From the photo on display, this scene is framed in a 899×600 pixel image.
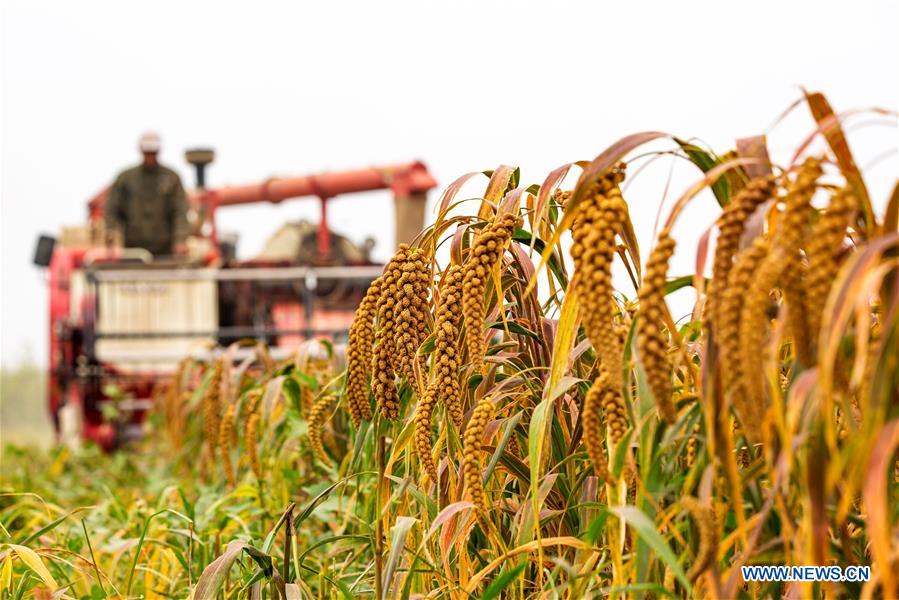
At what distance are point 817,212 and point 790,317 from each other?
0.29m

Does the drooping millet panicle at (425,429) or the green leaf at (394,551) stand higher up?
the drooping millet panicle at (425,429)

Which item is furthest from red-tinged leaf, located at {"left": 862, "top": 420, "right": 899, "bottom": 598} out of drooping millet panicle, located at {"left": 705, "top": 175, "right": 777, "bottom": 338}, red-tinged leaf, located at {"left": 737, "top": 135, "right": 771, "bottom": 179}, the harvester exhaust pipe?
the harvester exhaust pipe

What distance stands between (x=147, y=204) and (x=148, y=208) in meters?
0.04

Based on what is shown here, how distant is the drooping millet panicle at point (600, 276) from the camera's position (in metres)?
1.36

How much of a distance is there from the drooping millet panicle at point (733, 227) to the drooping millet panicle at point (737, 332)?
0.19 ft

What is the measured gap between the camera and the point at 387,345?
1771 millimetres

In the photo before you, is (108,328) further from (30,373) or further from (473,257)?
(30,373)

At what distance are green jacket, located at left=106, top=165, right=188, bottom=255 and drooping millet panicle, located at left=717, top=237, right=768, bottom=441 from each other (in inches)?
460

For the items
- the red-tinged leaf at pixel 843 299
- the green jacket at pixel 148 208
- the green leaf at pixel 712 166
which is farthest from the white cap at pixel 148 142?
the red-tinged leaf at pixel 843 299

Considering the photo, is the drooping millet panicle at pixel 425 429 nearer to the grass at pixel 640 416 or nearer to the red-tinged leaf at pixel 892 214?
the grass at pixel 640 416

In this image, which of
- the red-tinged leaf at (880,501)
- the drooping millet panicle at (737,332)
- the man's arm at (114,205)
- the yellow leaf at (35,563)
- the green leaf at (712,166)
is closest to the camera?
the red-tinged leaf at (880,501)

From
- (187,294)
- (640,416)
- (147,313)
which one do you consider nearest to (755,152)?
(640,416)

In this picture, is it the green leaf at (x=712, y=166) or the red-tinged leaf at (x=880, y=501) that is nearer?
the red-tinged leaf at (x=880, y=501)

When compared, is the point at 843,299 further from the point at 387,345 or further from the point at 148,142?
the point at 148,142
